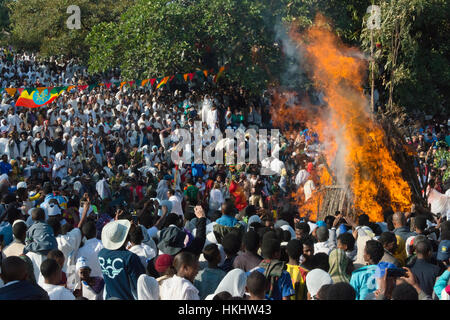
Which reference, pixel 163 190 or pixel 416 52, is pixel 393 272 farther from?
pixel 416 52

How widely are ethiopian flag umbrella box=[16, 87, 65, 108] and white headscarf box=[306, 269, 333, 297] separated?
14.7m

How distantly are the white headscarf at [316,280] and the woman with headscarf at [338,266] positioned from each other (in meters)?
0.50

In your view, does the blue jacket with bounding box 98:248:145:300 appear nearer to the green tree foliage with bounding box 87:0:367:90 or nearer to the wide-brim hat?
the wide-brim hat

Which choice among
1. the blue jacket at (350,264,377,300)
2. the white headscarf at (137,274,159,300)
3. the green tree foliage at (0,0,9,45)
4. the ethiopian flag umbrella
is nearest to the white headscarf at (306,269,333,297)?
the blue jacket at (350,264,377,300)

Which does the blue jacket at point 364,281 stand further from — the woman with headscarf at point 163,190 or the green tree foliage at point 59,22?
the green tree foliage at point 59,22

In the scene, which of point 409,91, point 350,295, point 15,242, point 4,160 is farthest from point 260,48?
point 350,295

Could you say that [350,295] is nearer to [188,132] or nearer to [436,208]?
[436,208]

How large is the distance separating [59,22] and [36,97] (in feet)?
50.6

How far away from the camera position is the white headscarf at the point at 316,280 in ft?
17.6

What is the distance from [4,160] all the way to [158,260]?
1024 centimetres

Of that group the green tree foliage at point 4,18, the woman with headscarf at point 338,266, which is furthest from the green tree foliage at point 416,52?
the green tree foliage at point 4,18

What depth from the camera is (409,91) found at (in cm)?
2188

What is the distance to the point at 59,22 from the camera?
3278cm

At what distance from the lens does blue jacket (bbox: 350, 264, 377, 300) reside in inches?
210
